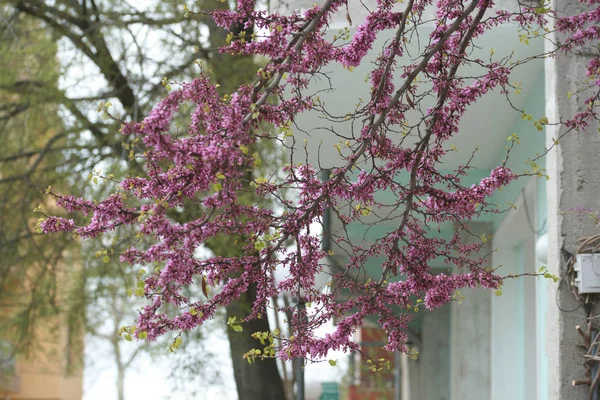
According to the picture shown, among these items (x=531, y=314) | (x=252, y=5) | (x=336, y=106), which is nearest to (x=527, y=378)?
(x=531, y=314)

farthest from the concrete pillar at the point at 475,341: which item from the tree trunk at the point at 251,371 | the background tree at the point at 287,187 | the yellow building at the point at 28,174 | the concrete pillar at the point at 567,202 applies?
the background tree at the point at 287,187

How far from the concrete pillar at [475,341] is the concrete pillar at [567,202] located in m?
4.40

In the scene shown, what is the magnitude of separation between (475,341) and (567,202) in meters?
5.23

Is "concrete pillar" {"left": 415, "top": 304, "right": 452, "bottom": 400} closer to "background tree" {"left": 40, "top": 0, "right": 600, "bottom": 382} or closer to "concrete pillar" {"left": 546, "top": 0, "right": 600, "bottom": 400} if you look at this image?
"concrete pillar" {"left": 546, "top": 0, "right": 600, "bottom": 400}

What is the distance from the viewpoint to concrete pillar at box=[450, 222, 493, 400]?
8.71 m

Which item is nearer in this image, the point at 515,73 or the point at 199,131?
the point at 199,131

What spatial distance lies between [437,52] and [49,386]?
21.0 metres

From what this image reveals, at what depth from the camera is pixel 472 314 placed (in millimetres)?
9148

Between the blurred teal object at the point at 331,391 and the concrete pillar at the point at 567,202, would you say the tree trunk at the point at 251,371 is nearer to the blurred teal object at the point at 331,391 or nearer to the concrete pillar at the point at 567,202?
the concrete pillar at the point at 567,202

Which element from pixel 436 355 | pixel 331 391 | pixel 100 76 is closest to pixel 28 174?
pixel 100 76

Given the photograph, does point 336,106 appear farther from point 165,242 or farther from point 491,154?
point 165,242

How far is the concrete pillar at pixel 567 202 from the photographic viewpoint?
156 inches

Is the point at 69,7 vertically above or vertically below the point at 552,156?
above

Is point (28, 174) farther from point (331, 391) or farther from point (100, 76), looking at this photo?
point (331, 391)
